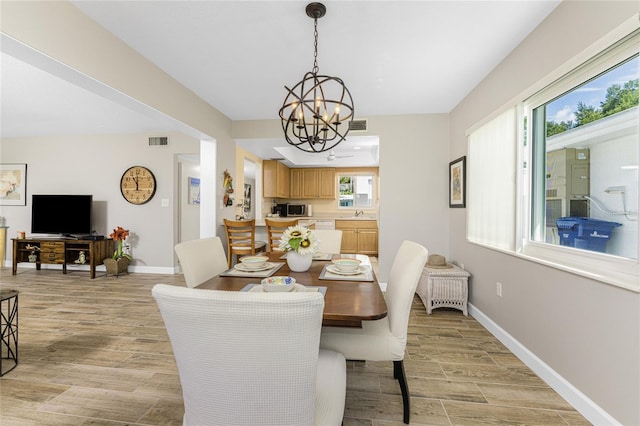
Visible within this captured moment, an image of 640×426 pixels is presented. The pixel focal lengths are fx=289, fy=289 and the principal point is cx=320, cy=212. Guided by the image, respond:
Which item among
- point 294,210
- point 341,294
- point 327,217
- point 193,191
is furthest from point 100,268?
point 341,294

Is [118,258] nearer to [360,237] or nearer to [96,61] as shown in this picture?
[96,61]

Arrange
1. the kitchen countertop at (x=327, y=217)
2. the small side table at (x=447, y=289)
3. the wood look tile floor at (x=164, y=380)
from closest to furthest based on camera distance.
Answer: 1. the wood look tile floor at (x=164, y=380)
2. the small side table at (x=447, y=289)
3. the kitchen countertop at (x=327, y=217)

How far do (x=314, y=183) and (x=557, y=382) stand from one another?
19.8 feet

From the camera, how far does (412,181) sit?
12.8ft

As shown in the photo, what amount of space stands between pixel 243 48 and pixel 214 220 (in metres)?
2.28

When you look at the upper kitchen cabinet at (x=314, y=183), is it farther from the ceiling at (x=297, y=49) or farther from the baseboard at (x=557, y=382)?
the baseboard at (x=557, y=382)

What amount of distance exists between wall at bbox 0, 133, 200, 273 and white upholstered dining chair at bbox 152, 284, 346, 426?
4510 mm

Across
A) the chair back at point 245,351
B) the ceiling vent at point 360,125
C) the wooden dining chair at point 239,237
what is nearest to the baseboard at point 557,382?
the chair back at point 245,351

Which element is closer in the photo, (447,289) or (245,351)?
(245,351)

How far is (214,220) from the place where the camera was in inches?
154

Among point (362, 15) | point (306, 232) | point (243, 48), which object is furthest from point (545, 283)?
point (243, 48)

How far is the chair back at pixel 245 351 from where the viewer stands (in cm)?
70

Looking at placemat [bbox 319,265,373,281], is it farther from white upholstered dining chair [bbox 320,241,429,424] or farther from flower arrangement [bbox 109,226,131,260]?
flower arrangement [bbox 109,226,131,260]

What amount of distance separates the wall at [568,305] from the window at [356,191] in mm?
4732
